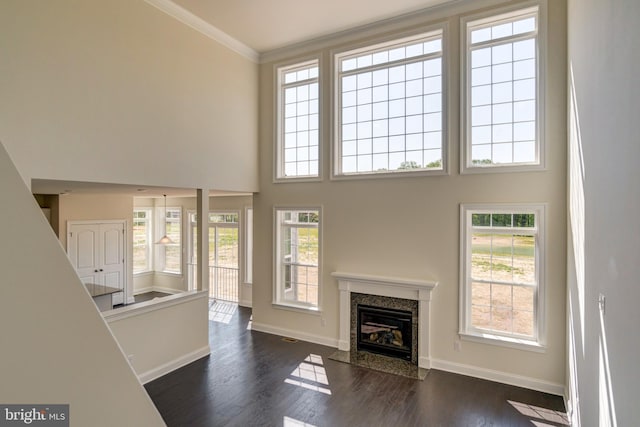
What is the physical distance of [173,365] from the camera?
482 cm

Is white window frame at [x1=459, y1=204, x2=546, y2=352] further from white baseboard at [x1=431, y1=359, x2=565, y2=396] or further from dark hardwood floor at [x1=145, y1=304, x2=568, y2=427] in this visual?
dark hardwood floor at [x1=145, y1=304, x2=568, y2=427]

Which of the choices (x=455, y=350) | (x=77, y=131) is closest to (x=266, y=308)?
(x=455, y=350)

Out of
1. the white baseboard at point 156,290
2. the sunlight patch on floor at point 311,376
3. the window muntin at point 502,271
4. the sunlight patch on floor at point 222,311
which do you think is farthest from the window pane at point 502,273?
the white baseboard at point 156,290

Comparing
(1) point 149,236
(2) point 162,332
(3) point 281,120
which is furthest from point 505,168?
(1) point 149,236

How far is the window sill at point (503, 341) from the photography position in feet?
14.2

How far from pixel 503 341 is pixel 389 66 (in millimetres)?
4376

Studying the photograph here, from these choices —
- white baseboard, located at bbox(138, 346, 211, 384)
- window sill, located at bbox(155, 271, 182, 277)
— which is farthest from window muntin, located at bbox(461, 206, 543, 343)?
window sill, located at bbox(155, 271, 182, 277)

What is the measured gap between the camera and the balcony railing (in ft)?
28.0

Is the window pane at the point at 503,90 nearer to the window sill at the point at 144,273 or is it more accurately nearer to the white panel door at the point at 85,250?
the white panel door at the point at 85,250

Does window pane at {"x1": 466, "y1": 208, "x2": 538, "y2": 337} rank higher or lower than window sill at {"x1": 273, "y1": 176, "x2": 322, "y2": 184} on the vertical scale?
lower

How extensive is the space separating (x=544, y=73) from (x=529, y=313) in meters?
3.10

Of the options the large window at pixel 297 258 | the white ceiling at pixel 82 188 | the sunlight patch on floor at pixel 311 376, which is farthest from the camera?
the large window at pixel 297 258

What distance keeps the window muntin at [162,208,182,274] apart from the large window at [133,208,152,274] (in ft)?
1.61

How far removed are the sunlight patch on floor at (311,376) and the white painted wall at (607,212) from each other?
2.71m
